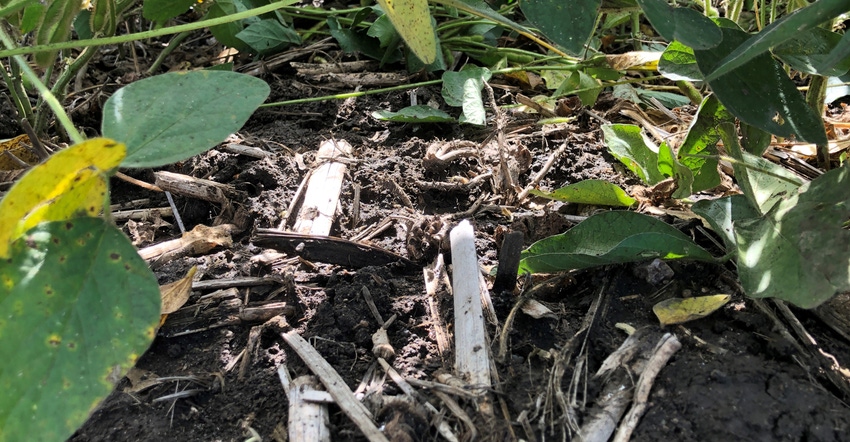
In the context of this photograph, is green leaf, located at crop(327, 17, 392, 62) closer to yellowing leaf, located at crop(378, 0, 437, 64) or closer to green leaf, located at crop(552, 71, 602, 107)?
green leaf, located at crop(552, 71, 602, 107)

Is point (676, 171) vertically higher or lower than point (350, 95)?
higher

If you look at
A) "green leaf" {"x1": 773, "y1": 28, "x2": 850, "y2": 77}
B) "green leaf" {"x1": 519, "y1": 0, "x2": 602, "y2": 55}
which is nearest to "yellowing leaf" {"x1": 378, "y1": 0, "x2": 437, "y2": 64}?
"green leaf" {"x1": 519, "y1": 0, "x2": 602, "y2": 55}

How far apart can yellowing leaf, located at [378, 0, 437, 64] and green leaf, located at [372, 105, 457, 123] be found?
557 mm

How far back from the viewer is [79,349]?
0.80m

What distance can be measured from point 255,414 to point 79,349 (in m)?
0.34

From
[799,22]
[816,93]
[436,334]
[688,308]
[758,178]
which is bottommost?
[436,334]

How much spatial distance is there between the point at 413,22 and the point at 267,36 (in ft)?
3.49

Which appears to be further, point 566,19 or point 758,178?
point 758,178

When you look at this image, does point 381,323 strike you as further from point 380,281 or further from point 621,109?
point 621,109

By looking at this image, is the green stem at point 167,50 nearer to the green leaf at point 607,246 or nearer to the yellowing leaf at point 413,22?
the yellowing leaf at point 413,22

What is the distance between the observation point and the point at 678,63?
4.01 feet

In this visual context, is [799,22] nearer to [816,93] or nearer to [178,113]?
[816,93]

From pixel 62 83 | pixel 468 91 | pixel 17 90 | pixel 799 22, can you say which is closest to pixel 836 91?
pixel 468 91

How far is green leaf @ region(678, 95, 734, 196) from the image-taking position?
4.12 feet
